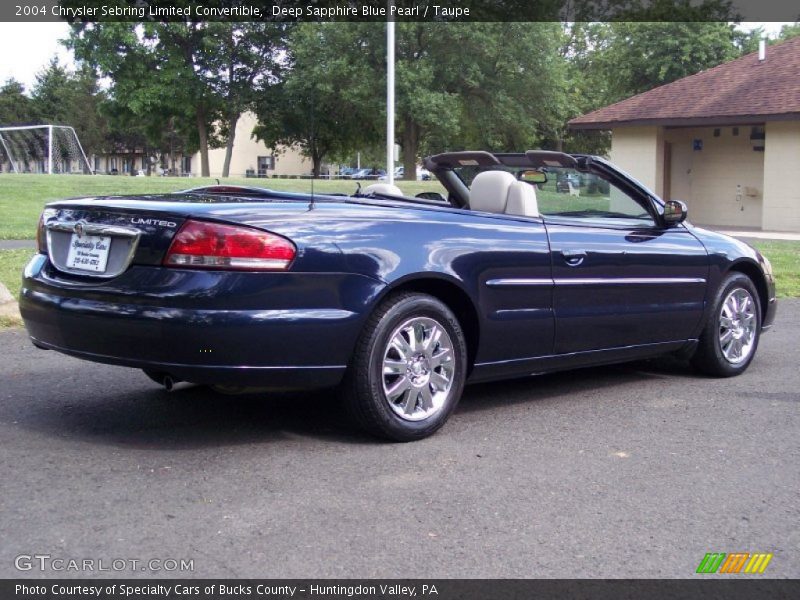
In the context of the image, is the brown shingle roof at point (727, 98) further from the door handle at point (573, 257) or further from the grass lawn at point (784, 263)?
the door handle at point (573, 257)

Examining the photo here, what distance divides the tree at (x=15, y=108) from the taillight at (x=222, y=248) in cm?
8329

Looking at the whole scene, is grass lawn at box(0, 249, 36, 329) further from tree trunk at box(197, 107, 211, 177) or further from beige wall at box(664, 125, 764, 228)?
tree trunk at box(197, 107, 211, 177)

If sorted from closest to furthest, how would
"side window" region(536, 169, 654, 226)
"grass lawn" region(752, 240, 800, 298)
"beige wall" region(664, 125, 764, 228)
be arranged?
"side window" region(536, 169, 654, 226), "grass lawn" region(752, 240, 800, 298), "beige wall" region(664, 125, 764, 228)

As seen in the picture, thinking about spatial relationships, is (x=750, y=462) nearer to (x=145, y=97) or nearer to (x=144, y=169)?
(x=145, y=97)

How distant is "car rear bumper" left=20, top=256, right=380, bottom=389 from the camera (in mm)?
4453

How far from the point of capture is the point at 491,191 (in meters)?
5.98

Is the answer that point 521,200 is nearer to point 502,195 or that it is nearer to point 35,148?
point 502,195

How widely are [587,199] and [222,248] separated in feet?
9.36

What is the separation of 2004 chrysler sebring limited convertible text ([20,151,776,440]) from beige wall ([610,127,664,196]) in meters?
21.8

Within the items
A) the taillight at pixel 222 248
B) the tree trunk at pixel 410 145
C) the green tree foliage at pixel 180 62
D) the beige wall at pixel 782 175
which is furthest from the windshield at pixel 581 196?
the green tree foliage at pixel 180 62

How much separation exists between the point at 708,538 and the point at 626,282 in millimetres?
2568

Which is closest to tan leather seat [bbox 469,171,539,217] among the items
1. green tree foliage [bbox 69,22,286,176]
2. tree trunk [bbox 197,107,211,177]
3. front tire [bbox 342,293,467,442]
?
front tire [bbox 342,293,467,442]

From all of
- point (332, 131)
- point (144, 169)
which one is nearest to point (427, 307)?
point (332, 131)

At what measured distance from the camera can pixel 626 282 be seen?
20.1ft
